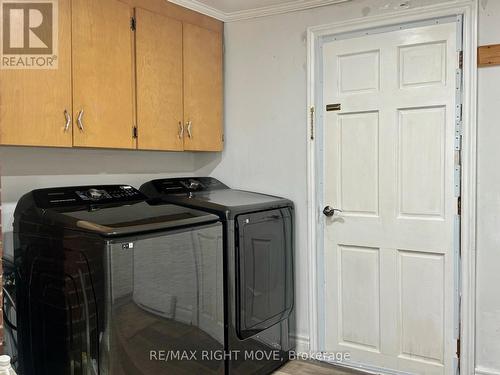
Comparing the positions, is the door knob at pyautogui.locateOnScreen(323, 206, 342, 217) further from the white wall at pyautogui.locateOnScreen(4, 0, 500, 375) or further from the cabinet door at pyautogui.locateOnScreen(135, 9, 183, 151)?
the cabinet door at pyautogui.locateOnScreen(135, 9, 183, 151)

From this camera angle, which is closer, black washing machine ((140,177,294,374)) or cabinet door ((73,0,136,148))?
cabinet door ((73,0,136,148))

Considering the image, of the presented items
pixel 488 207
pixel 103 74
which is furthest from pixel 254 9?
pixel 488 207

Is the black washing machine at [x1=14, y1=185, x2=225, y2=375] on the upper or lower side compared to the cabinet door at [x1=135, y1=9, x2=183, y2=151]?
lower

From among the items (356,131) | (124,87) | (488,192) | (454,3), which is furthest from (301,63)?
(488,192)

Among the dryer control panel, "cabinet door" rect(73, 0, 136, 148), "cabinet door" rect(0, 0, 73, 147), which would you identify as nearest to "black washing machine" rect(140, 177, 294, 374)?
the dryer control panel

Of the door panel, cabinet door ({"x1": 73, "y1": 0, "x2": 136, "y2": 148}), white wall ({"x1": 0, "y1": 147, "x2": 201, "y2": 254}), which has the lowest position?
the door panel

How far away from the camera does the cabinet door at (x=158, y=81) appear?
2576 millimetres

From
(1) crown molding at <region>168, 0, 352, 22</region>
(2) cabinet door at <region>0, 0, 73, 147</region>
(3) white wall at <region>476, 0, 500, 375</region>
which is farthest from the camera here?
(1) crown molding at <region>168, 0, 352, 22</region>

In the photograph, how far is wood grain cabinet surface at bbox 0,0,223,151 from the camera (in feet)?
6.83

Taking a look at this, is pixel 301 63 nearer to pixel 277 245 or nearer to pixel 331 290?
pixel 277 245

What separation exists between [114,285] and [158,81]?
1335mm

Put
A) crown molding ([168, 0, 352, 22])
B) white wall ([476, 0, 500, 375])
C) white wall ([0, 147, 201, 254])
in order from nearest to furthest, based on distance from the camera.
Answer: white wall ([0, 147, 201, 254]) < white wall ([476, 0, 500, 375]) < crown molding ([168, 0, 352, 22])

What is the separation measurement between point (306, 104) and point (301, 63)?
0.89 feet

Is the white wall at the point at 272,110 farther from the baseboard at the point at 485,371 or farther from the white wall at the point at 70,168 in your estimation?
the baseboard at the point at 485,371
